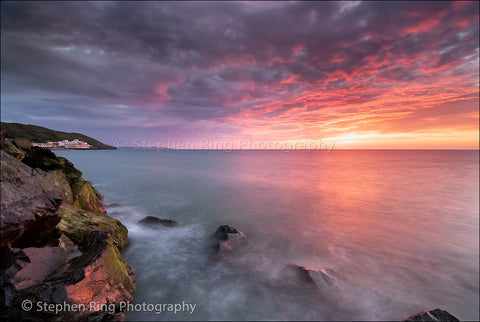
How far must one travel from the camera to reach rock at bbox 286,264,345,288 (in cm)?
718

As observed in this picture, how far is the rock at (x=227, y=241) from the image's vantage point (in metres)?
9.10

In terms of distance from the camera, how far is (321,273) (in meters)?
7.52

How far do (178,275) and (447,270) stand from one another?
39.9 feet

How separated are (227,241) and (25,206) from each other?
7356 mm

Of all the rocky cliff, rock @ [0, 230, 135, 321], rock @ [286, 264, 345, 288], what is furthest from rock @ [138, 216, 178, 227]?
rock @ [286, 264, 345, 288]

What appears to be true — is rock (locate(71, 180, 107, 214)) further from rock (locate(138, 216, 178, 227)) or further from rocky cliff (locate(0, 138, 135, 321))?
rocky cliff (locate(0, 138, 135, 321))

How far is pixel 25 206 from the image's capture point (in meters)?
4.33

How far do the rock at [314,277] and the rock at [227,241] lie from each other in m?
2.71

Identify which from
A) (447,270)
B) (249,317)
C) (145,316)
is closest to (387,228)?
(447,270)

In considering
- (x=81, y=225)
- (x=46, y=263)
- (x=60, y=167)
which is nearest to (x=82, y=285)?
(x=46, y=263)

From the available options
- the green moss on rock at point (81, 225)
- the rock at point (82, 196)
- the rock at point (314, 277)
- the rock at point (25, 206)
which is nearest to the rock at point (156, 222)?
the rock at point (82, 196)

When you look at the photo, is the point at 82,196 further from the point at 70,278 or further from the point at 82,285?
the point at 82,285

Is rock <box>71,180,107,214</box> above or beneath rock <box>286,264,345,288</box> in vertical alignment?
above

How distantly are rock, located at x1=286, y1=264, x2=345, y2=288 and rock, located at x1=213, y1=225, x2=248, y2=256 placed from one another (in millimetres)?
2713
